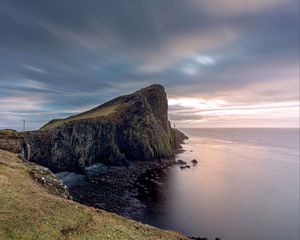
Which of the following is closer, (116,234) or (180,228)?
(116,234)

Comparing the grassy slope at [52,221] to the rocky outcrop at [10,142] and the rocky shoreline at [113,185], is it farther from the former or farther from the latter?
the rocky shoreline at [113,185]

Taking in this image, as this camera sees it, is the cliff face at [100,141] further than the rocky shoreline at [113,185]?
Yes

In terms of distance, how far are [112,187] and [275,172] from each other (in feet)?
286

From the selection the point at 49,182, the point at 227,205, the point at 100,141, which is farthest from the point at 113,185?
the point at 49,182

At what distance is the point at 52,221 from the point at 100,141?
105471mm

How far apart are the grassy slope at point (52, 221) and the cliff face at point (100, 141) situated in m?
49.5

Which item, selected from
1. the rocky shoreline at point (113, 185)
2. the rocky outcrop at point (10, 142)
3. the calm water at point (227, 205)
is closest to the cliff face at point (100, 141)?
the rocky outcrop at point (10, 142)

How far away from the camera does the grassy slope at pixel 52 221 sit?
26000 millimetres

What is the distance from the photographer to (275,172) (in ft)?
440

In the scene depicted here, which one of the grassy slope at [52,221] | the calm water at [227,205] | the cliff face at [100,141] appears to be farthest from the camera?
the cliff face at [100,141]

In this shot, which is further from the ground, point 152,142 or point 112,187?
point 152,142

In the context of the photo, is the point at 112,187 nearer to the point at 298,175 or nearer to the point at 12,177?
the point at 12,177

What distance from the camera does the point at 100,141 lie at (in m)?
133

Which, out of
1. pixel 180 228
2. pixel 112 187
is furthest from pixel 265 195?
pixel 112 187
